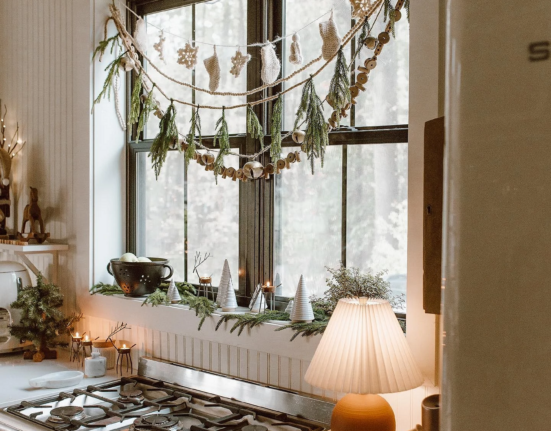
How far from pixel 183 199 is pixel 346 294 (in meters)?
1.00

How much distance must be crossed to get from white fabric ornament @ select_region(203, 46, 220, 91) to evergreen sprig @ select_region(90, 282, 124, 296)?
1020 millimetres

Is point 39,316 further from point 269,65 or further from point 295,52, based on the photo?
point 295,52

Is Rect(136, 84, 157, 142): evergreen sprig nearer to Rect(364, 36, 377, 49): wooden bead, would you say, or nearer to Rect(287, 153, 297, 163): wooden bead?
Rect(287, 153, 297, 163): wooden bead

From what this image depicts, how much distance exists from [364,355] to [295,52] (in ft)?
3.70

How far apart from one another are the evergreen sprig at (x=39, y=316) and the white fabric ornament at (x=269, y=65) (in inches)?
54.1

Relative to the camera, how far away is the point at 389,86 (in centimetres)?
199

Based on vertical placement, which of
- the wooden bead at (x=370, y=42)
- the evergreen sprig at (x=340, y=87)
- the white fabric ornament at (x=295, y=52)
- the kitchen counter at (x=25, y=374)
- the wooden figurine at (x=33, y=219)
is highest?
the white fabric ornament at (x=295, y=52)

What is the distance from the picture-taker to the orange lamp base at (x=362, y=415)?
140 cm

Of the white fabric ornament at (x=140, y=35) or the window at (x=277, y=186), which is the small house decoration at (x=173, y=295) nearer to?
the window at (x=277, y=186)

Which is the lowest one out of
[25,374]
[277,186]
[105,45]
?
[25,374]

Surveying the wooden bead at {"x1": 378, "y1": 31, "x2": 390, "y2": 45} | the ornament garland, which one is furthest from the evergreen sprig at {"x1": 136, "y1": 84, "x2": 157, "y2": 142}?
the wooden bead at {"x1": 378, "y1": 31, "x2": 390, "y2": 45}

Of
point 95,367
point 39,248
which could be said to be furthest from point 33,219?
point 95,367

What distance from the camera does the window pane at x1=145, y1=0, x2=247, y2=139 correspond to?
244cm

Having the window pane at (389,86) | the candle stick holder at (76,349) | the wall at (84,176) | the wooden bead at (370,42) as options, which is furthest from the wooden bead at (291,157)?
the candle stick holder at (76,349)
